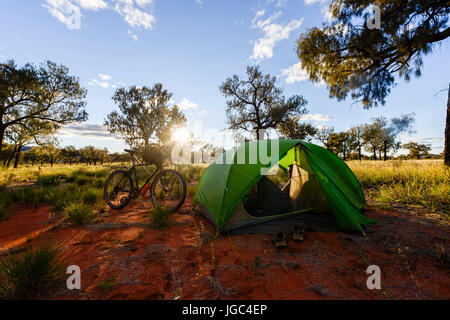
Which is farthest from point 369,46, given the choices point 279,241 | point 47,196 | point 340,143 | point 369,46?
point 340,143

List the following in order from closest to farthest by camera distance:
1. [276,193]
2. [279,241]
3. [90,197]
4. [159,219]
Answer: [279,241]
[159,219]
[276,193]
[90,197]

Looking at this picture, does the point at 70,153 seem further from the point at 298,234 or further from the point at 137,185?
the point at 298,234

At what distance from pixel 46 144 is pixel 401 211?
80.7ft

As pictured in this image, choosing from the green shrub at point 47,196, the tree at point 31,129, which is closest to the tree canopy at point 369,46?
the green shrub at point 47,196

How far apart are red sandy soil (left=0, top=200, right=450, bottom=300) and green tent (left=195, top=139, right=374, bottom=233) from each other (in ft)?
1.11

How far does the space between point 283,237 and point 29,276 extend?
10.4 feet

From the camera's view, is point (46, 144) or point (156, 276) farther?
point (46, 144)

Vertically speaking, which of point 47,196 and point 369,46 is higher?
point 369,46

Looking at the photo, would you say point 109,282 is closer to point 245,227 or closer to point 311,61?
point 245,227

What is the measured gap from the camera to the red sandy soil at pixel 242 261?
186 centimetres

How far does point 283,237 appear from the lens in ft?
9.34
